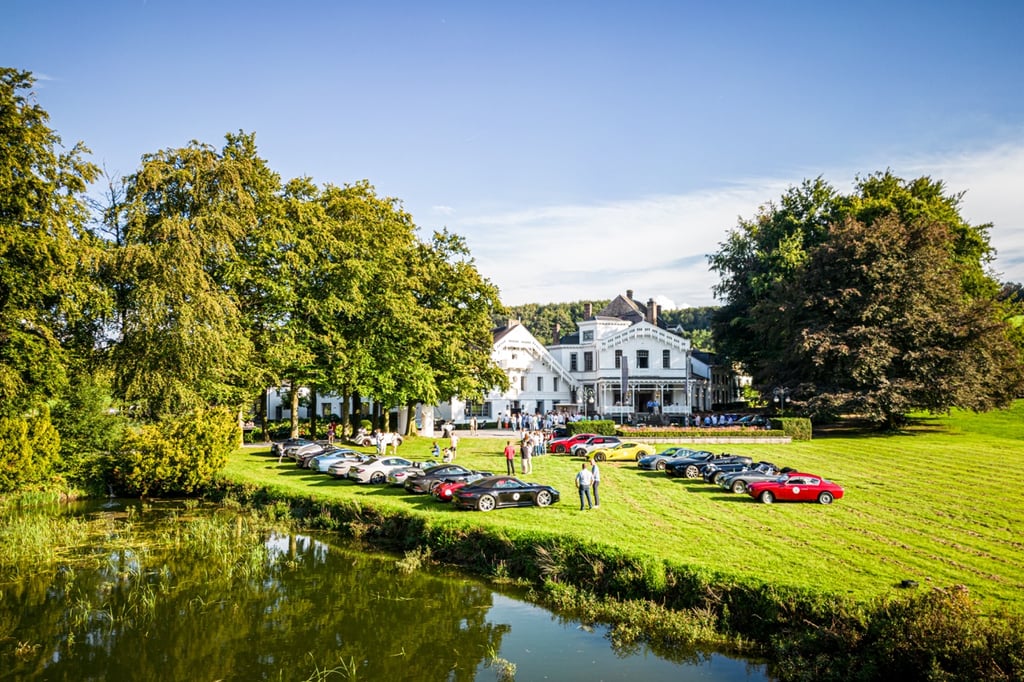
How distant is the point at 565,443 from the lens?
4094cm

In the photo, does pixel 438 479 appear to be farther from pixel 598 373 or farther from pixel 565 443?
pixel 598 373

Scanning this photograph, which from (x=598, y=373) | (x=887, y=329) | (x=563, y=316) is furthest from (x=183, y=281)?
(x=563, y=316)

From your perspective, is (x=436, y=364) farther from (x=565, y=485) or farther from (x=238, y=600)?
(x=238, y=600)

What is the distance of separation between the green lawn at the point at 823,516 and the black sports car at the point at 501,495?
69 centimetres

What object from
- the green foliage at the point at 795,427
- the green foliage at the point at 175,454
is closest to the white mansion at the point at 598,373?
the green foliage at the point at 795,427

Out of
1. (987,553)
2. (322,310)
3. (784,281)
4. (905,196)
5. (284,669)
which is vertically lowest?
(284,669)

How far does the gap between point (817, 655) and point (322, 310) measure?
34.1 meters

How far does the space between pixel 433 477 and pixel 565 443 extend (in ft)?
44.6

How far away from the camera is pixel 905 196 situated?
5622 centimetres

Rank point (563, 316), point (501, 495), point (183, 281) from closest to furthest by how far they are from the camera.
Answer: point (501, 495) < point (183, 281) < point (563, 316)

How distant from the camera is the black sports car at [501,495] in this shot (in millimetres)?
25719

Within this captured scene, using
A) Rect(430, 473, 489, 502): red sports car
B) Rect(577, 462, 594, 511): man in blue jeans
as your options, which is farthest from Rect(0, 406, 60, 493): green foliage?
Rect(577, 462, 594, 511): man in blue jeans

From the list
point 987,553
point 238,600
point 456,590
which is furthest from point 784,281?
point 238,600

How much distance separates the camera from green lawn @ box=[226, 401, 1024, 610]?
55.3ft
